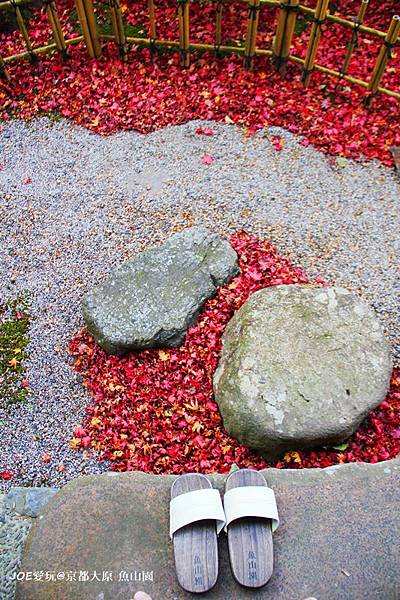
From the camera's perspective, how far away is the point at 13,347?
4270mm

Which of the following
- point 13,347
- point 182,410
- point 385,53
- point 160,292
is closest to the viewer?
point 182,410

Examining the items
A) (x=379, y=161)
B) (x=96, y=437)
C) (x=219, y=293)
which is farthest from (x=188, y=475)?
(x=379, y=161)

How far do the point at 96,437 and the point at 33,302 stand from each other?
1480 mm

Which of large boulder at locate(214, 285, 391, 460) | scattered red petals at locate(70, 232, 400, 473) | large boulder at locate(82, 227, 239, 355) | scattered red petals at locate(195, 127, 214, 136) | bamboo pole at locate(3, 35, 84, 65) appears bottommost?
scattered red petals at locate(70, 232, 400, 473)

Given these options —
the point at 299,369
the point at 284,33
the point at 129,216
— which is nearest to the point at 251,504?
the point at 299,369

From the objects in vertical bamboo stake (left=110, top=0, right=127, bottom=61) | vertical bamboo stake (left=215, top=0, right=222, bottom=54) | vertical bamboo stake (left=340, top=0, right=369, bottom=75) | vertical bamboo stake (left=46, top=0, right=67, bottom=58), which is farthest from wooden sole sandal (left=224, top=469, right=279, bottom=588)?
vertical bamboo stake (left=46, top=0, right=67, bottom=58)

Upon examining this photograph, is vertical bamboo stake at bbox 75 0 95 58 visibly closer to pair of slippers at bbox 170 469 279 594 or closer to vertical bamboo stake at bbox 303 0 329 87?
vertical bamboo stake at bbox 303 0 329 87

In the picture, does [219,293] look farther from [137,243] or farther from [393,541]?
[393,541]

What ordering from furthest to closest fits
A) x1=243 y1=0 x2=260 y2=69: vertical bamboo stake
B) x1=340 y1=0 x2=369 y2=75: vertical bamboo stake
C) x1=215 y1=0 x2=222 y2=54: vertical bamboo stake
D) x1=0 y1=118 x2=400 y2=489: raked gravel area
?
x1=215 y1=0 x2=222 y2=54: vertical bamboo stake < x1=243 y1=0 x2=260 y2=69: vertical bamboo stake < x1=340 y1=0 x2=369 y2=75: vertical bamboo stake < x1=0 y1=118 x2=400 y2=489: raked gravel area

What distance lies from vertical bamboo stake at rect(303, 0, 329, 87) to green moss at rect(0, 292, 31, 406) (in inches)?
160

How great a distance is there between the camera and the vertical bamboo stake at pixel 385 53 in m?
4.92

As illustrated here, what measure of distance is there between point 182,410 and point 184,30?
14.7ft

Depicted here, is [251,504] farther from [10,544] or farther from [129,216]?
[129,216]

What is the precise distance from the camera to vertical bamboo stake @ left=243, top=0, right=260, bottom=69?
5.44m
